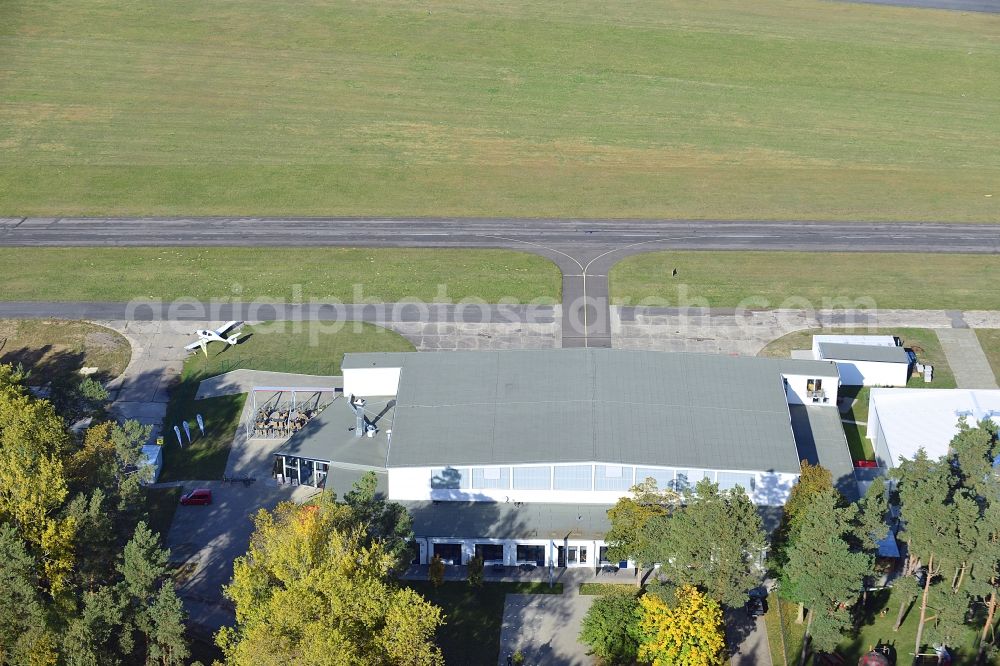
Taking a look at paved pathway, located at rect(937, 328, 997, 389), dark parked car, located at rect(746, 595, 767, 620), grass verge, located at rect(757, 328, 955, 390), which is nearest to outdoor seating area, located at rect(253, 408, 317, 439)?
dark parked car, located at rect(746, 595, 767, 620)

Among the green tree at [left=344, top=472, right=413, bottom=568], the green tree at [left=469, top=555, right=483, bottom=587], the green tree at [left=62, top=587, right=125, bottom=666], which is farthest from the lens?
the green tree at [left=469, top=555, right=483, bottom=587]

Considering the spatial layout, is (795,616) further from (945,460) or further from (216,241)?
(216,241)

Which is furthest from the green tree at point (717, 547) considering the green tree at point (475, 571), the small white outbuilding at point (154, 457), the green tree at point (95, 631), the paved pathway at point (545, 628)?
the small white outbuilding at point (154, 457)

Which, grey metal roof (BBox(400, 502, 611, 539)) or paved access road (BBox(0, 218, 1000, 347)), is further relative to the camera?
paved access road (BBox(0, 218, 1000, 347))

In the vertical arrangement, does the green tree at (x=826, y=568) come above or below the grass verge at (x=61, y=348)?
below

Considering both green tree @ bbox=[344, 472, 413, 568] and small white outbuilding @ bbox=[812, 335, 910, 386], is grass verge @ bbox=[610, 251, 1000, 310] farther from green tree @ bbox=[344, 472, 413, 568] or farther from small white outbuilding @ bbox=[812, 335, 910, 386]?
green tree @ bbox=[344, 472, 413, 568]

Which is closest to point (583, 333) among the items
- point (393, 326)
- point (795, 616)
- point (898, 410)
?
point (393, 326)

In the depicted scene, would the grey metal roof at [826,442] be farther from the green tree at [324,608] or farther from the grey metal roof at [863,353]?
the green tree at [324,608]
